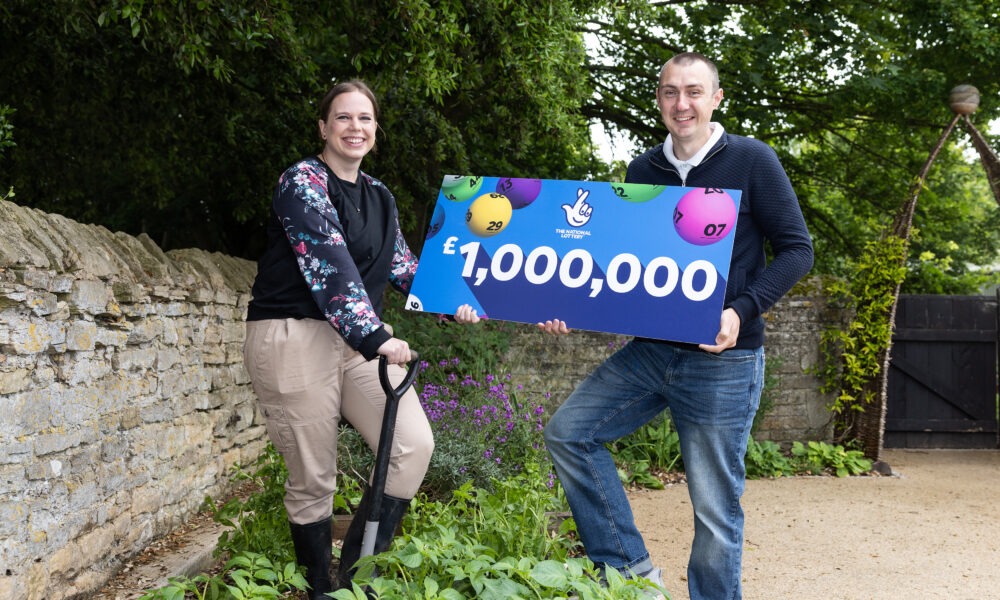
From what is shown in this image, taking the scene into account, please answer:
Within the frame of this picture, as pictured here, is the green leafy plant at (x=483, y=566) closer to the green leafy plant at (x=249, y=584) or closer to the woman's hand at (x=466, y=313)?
the green leafy plant at (x=249, y=584)

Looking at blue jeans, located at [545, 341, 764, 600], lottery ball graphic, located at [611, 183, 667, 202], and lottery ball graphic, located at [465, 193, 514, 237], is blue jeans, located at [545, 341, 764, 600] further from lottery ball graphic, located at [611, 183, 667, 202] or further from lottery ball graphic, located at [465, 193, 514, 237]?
lottery ball graphic, located at [465, 193, 514, 237]

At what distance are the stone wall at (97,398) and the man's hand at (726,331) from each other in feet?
8.00

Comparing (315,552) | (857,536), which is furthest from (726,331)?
(857,536)

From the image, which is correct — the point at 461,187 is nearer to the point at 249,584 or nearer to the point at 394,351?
the point at 394,351

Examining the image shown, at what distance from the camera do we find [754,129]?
958cm

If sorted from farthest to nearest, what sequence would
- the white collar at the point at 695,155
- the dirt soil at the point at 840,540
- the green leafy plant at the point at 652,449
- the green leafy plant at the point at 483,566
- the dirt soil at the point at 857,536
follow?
the green leafy plant at the point at 652,449 < the dirt soil at the point at 857,536 < the dirt soil at the point at 840,540 < the white collar at the point at 695,155 < the green leafy plant at the point at 483,566

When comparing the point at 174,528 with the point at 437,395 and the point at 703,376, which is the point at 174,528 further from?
the point at 703,376

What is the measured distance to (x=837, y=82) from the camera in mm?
8992

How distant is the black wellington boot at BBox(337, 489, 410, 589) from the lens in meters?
2.87

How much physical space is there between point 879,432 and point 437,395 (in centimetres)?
429

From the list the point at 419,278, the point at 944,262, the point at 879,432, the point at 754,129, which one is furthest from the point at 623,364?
the point at 944,262

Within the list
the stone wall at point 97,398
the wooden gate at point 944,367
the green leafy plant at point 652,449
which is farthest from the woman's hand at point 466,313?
the wooden gate at point 944,367

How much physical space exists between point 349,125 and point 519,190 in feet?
2.20

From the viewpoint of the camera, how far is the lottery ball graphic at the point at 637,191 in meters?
2.88
